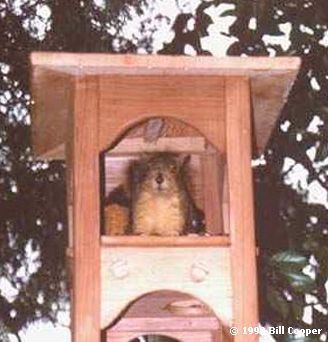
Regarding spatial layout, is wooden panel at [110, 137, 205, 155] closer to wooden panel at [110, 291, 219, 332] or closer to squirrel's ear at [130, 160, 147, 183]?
squirrel's ear at [130, 160, 147, 183]

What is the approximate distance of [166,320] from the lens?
1.50 m

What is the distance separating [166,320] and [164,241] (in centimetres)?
42

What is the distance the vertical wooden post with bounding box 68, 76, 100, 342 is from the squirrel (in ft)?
0.56

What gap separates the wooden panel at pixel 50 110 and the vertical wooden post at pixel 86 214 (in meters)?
0.04

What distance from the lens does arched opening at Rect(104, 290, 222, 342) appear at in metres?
1.46

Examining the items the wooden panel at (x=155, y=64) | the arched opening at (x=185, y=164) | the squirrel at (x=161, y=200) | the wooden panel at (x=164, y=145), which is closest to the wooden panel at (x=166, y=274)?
the squirrel at (x=161, y=200)

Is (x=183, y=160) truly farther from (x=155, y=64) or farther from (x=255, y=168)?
(x=155, y=64)

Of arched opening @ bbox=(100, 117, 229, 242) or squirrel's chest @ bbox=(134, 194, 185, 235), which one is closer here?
squirrel's chest @ bbox=(134, 194, 185, 235)

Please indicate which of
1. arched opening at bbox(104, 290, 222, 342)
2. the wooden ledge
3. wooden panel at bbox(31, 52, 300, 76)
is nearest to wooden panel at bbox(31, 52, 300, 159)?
wooden panel at bbox(31, 52, 300, 76)

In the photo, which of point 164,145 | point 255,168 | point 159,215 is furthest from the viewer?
A: point 255,168

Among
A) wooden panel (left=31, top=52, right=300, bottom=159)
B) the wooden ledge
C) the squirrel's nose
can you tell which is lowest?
the wooden ledge

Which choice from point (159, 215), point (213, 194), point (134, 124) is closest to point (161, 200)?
point (159, 215)

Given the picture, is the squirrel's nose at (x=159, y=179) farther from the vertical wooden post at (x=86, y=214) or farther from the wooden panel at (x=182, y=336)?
the wooden panel at (x=182, y=336)

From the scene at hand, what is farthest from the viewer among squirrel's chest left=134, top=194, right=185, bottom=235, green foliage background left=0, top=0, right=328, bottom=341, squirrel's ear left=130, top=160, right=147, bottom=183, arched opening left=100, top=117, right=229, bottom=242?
green foliage background left=0, top=0, right=328, bottom=341
